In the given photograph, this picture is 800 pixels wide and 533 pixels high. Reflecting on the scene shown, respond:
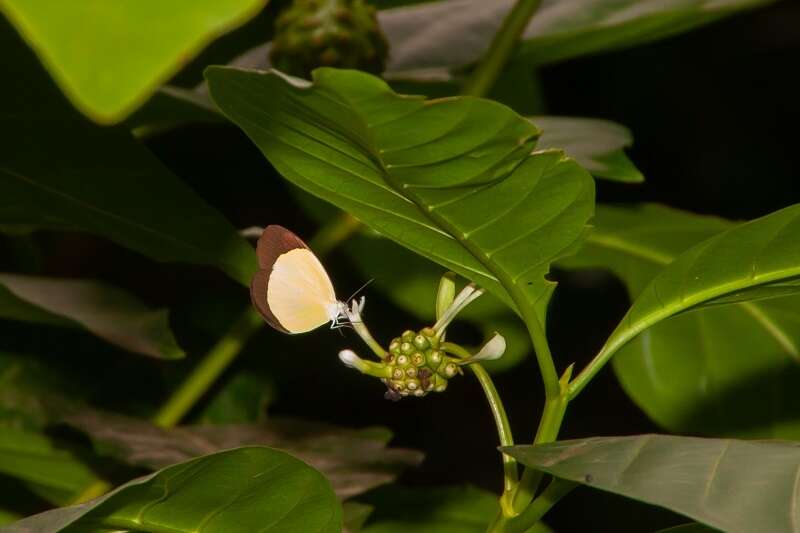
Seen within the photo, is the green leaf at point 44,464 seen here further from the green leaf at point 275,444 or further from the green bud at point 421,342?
the green bud at point 421,342

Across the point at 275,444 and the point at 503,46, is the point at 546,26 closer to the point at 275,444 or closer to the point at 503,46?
the point at 503,46

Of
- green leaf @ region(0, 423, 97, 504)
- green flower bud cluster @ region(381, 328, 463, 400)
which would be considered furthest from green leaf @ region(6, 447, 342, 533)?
green leaf @ region(0, 423, 97, 504)

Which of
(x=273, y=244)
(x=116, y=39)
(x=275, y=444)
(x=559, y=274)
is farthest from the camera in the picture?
(x=559, y=274)

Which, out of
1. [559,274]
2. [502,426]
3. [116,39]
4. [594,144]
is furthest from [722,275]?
[559,274]

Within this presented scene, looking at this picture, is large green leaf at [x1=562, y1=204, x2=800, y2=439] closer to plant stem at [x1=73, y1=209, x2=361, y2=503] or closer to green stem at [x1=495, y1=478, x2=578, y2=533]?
plant stem at [x1=73, y1=209, x2=361, y2=503]

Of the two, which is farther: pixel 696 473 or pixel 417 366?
pixel 417 366

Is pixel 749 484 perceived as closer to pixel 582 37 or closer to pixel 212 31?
pixel 212 31
